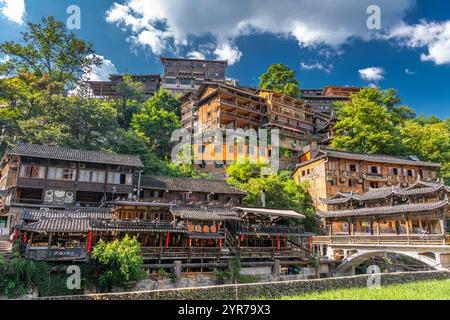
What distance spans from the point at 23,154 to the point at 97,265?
49.1 ft

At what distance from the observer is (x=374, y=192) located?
34375mm

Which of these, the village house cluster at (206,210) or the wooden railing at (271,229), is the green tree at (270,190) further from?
the wooden railing at (271,229)

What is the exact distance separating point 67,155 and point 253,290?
2542 centimetres

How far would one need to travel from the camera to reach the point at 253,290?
1437 centimetres

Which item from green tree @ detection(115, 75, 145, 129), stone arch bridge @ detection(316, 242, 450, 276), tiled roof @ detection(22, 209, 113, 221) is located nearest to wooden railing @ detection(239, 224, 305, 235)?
stone arch bridge @ detection(316, 242, 450, 276)

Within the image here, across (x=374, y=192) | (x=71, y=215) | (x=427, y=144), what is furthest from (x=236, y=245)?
(x=427, y=144)

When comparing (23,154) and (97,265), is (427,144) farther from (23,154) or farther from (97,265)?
(23,154)

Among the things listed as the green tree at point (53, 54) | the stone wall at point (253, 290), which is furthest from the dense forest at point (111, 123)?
the stone wall at point (253, 290)

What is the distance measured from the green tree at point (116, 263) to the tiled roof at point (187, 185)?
14.2m

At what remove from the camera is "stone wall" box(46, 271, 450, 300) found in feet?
40.4

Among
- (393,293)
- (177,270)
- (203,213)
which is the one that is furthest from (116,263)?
(393,293)

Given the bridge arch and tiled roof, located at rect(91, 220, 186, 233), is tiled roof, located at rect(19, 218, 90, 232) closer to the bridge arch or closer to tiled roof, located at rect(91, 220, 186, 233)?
tiled roof, located at rect(91, 220, 186, 233)

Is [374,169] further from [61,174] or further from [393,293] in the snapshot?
[61,174]

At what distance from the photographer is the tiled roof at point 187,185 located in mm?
35688
